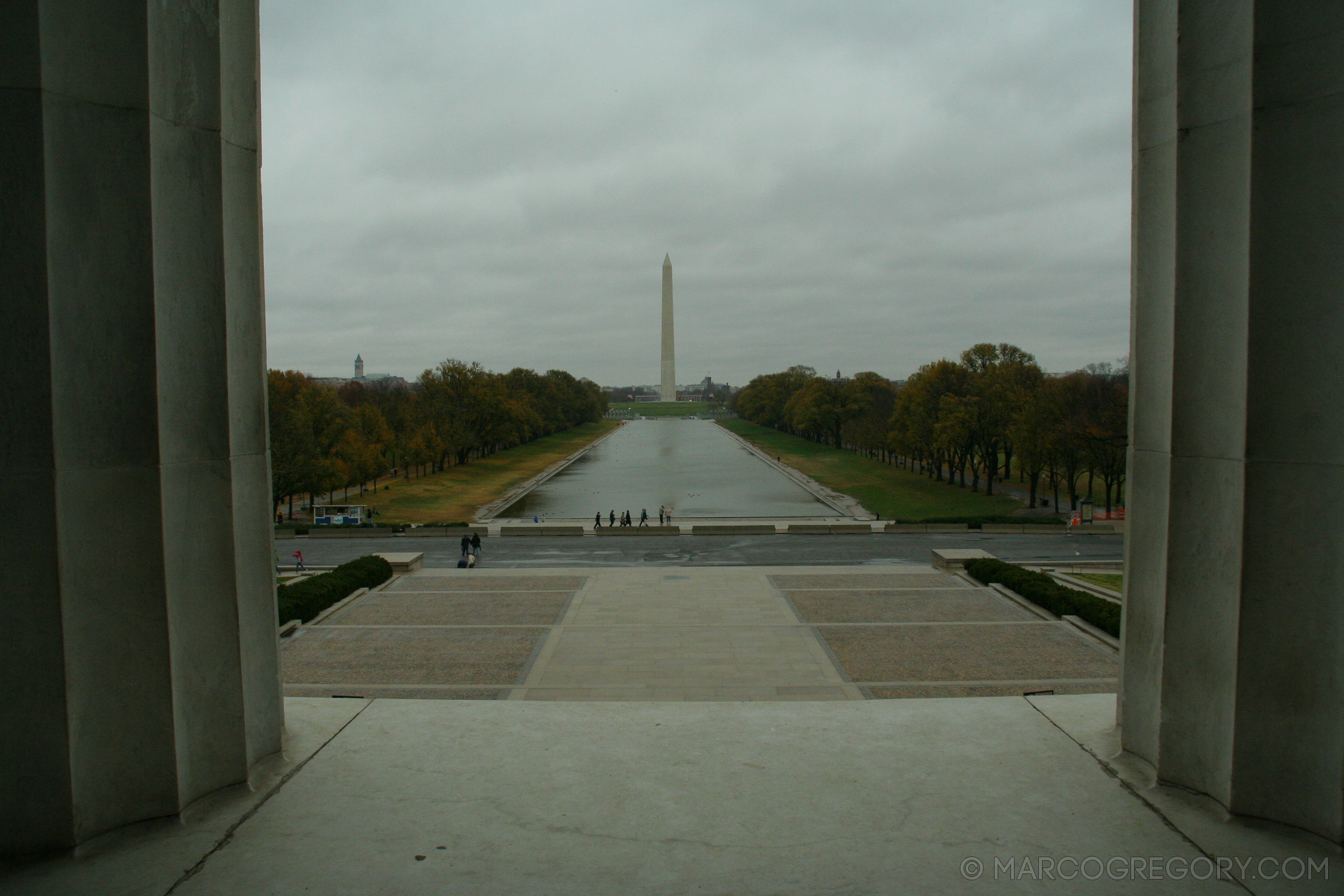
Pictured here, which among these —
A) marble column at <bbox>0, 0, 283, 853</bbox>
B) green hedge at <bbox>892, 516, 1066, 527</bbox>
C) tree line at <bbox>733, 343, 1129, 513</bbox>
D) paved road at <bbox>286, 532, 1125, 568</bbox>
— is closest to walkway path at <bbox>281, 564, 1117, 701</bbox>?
paved road at <bbox>286, 532, 1125, 568</bbox>

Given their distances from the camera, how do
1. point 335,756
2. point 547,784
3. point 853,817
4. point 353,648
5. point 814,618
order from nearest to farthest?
point 853,817 → point 547,784 → point 335,756 → point 353,648 → point 814,618

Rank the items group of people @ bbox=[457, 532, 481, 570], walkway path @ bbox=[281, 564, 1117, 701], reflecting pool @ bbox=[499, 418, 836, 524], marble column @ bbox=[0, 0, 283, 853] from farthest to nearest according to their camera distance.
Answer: reflecting pool @ bbox=[499, 418, 836, 524], group of people @ bbox=[457, 532, 481, 570], walkway path @ bbox=[281, 564, 1117, 701], marble column @ bbox=[0, 0, 283, 853]

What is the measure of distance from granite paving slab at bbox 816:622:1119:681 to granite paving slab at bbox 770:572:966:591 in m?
4.36

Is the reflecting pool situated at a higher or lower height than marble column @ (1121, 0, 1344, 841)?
lower

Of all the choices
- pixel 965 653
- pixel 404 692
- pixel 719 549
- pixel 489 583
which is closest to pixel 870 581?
pixel 965 653

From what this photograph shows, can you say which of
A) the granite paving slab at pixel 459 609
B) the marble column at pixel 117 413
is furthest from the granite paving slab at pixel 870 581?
the marble column at pixel 117 413

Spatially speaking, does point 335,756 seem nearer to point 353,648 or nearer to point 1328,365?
point 1328,365

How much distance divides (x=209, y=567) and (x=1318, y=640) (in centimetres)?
663

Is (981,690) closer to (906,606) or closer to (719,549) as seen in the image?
(906,606)

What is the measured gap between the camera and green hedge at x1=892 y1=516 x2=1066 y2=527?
36094 mm

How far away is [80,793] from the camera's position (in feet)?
16.0

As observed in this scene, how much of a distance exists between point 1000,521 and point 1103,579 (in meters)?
12.3

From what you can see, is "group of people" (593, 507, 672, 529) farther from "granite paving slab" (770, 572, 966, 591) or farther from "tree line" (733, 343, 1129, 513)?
"tree line" (733, 343, 1129, 513)

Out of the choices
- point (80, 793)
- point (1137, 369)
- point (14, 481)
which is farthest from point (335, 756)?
point (1137, 369)
